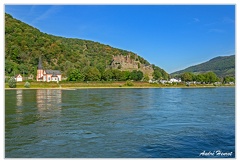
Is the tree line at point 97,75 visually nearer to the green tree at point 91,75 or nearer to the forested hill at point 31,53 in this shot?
the green tree at point 91,75

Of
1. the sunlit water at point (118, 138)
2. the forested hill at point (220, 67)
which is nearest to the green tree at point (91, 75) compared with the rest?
the forested hill at point (220, 67)

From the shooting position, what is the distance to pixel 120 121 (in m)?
12.5

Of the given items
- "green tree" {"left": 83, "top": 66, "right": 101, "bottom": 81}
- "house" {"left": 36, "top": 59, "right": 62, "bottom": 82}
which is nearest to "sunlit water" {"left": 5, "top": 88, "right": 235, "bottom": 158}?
"green tree" {"left": 83, "top": 66, "right": 101, "bottom": 81}

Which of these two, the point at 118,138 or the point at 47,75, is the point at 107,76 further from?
the point at 118,138

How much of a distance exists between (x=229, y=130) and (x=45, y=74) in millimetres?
66848

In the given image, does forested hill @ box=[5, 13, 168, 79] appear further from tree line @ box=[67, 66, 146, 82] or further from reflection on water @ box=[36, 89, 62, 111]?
reflection on water @ box=[36, 89, 62, 111]

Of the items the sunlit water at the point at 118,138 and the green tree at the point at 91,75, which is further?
the green tree at the point at 91,75

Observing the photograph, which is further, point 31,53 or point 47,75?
point 31,53

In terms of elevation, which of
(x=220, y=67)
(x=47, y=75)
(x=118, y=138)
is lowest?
(x=118, y=138)

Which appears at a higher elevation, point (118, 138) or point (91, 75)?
point (91, 75)

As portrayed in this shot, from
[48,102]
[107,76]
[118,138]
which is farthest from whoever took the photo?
[107,76]

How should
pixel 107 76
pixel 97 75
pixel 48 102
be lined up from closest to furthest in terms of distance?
pixel 48 102 → pixel 97 75 → pixel 107 76

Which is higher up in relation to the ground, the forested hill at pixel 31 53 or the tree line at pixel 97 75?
the forested hill at pixel 31 53

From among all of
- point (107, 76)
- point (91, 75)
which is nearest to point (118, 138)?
point (91, 75)
